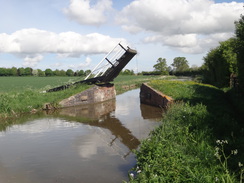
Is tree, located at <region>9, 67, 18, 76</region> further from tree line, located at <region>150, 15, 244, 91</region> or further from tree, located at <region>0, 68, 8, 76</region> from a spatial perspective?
tree line, located at <region>150, 15, 244, 91</region>

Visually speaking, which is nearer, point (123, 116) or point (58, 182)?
point (58, 182)

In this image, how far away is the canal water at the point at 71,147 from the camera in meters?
6.73

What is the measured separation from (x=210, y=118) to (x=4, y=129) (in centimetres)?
1065

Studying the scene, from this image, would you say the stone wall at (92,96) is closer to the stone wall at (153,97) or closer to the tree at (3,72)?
the stone wall at (153,97)

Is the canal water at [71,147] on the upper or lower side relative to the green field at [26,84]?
lower

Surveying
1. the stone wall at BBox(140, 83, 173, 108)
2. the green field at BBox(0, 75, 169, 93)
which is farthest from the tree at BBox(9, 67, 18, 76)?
the stone wall at BBox(140, 83, 173, 108)

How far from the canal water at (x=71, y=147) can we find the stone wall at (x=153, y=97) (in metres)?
1.96

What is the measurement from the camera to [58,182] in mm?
6250

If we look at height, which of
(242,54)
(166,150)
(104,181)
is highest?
(242,54)

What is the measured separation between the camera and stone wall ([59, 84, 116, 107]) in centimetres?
1942

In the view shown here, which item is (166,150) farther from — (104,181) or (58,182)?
(58,182)

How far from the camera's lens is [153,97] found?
1958 centimetres

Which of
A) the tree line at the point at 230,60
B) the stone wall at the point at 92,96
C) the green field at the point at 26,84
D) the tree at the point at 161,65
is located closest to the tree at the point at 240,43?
the tree line at the point at 230,60

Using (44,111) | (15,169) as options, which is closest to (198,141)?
(15,169)
